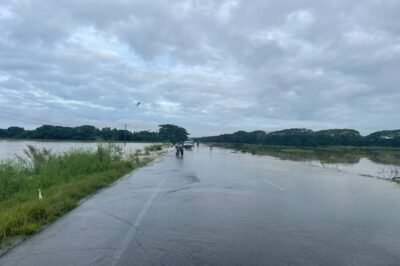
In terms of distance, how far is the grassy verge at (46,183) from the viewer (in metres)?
9.51

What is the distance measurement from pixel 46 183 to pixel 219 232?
11.4 metres

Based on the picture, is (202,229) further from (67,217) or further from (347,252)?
(67,217)

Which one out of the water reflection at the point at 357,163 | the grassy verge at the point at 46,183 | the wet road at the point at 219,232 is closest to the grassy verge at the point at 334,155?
the water reflection at the point at 357,163

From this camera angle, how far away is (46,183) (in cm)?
1761

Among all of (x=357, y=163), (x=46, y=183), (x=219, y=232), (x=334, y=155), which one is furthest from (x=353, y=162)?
(x=219, y=232)

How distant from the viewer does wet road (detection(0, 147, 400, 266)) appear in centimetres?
670

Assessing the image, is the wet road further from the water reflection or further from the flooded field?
the water reflection

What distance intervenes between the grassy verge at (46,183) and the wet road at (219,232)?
56 cm

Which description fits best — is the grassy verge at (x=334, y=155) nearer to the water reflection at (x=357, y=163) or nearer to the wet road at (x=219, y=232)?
the water reflection at (x=357, y=163)

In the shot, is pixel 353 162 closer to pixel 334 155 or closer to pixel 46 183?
pixel 334 155

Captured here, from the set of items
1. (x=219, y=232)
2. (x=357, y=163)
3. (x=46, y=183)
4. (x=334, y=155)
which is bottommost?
(x=219, y=232)

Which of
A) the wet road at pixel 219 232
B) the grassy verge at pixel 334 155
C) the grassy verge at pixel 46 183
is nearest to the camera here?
the wet road at pixel 219 232

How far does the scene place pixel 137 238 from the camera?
7.96 metres

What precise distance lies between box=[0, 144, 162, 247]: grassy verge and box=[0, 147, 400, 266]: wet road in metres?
0.56
